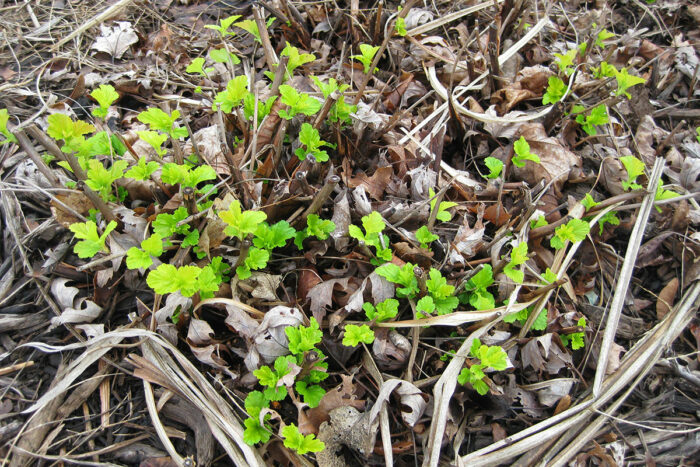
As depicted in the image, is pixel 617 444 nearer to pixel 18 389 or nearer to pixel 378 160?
pixel 378 160

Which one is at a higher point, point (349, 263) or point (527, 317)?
point (349, 263)

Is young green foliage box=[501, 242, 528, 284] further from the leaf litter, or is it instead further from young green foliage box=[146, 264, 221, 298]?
young green foliage box=[146, 264, 221, 298]

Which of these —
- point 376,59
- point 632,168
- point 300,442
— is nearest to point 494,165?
point 632,168

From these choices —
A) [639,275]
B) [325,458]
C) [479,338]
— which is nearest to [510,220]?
[479,338]

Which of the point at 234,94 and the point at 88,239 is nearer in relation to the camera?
the point at 88,239

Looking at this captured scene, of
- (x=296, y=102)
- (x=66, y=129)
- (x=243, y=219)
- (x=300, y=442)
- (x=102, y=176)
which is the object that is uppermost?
(x=66, y=129)

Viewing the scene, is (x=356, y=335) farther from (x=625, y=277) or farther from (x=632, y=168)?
(x=632, y=168)

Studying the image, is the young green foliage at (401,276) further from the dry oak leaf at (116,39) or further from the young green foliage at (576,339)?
the dry oak leaf at (116,39)
